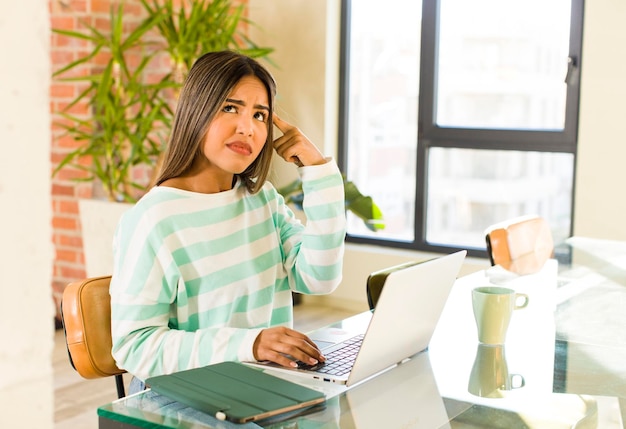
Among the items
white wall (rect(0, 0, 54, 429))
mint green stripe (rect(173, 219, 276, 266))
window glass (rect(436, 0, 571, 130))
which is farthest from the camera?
window glass (rect(436, 0, 571, 130))

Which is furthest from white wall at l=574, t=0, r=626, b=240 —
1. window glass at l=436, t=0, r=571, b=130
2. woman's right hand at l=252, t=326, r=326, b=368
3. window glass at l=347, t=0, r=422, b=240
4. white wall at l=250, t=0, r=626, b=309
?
woman's right hand at l=252, t=326, r=326, b=368

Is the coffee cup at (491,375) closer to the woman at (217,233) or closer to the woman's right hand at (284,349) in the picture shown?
the woman's right hand at (284,349)

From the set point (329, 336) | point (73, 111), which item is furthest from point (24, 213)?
point (73, 111)

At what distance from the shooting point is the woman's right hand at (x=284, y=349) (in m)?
1.25

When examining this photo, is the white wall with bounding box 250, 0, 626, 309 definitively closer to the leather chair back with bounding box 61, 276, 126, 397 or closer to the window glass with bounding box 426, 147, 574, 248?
the window glass with bounding box 426, 147, 574, 248

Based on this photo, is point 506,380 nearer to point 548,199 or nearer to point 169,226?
point 169,226

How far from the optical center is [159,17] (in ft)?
12.0

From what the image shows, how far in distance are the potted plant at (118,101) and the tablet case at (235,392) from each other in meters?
2.58

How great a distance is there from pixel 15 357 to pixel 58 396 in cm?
269

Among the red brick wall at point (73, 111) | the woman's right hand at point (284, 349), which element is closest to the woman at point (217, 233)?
the woman's right hand at point (284, 349)

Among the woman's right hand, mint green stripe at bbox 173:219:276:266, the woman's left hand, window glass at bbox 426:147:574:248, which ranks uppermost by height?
the woman's left hand

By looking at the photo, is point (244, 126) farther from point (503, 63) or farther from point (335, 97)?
point (335, 97)

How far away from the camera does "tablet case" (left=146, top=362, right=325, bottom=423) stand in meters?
1.01

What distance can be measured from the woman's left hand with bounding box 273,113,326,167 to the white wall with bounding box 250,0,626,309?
2579mm
